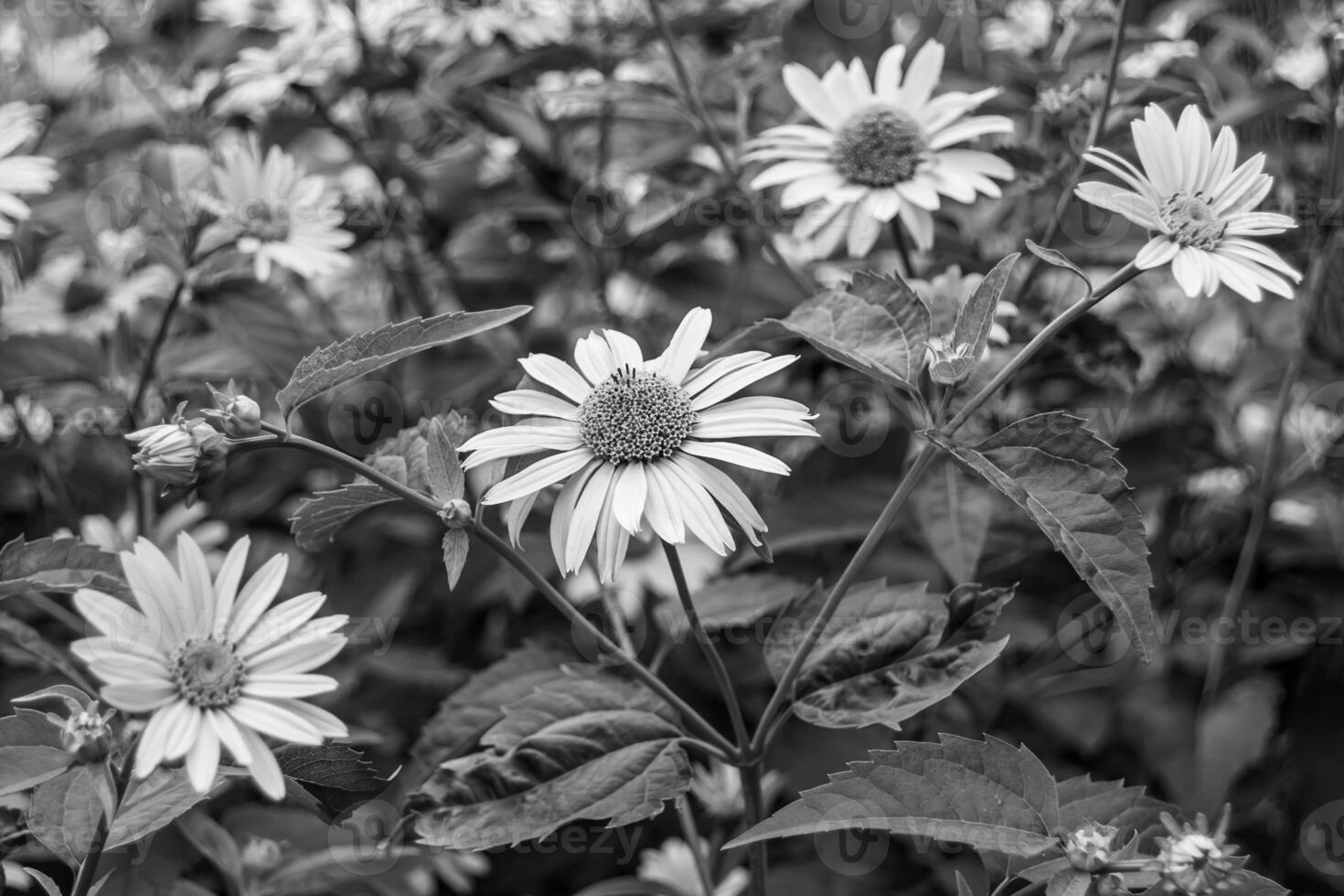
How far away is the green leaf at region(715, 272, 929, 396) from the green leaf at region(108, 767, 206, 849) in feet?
2.36

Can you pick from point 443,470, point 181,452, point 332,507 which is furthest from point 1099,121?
point 181,452

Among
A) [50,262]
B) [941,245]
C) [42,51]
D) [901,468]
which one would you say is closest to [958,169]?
[941,245]

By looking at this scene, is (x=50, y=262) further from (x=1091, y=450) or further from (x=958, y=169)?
(x=1091, y=450)

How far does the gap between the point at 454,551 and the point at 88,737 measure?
360 mm

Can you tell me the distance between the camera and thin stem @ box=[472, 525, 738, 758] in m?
1.12

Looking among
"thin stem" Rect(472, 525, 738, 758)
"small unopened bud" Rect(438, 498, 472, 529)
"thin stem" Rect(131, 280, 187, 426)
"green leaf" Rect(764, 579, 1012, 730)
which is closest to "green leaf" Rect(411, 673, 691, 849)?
"thin stem" Rect(472, 525, 738, 758)

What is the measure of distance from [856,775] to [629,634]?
0.91 m

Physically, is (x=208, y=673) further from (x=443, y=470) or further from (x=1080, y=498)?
(x=1080, y=498)

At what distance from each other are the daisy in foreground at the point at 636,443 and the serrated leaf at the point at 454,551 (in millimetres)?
48

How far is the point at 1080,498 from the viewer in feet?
3.58

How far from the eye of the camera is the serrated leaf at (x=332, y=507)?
44.0 inches

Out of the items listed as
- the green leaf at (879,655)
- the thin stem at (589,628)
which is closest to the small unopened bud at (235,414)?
the thin stem at (589,628)

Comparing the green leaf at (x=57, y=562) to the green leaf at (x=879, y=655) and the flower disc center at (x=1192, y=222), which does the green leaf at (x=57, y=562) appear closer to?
the green leaf at (x=879, y=655)

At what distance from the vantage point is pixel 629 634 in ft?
6.38
